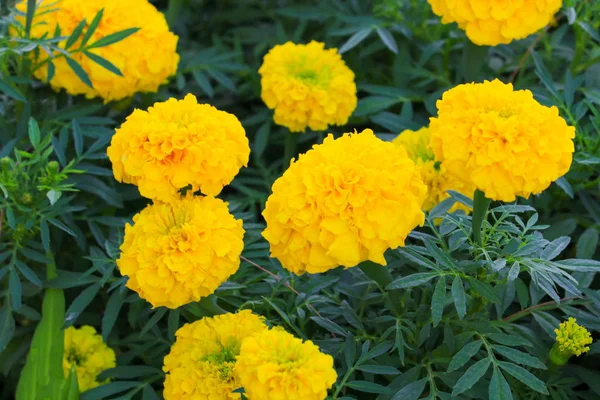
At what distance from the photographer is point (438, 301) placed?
1.09m

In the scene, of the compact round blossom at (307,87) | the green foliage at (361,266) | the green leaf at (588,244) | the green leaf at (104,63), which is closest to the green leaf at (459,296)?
the green foliage at (361,266)

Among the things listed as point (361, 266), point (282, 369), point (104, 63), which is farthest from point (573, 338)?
point (104, 63)

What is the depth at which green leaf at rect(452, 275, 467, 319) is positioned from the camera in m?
1.06

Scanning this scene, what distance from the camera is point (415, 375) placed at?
3.96ft

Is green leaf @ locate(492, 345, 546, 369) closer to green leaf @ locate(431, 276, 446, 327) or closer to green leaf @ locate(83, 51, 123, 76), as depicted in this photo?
green leaf @ locate(431, 276, 446, 327)

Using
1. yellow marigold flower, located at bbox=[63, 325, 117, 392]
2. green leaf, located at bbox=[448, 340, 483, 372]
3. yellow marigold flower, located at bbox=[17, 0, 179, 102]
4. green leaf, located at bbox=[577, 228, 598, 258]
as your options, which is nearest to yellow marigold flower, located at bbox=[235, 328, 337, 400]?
green leaf, located at bbox=[448, 340, 483, 372]

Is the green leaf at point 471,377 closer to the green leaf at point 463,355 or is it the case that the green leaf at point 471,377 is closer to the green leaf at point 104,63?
the green leaf at point 463,355

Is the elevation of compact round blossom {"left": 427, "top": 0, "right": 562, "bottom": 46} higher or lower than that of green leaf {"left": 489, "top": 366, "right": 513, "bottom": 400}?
higher

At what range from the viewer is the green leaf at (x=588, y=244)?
1476mm

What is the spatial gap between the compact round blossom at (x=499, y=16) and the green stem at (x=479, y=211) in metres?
0.48

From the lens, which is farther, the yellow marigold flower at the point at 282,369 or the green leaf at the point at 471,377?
the green leaf at the point at 471,377

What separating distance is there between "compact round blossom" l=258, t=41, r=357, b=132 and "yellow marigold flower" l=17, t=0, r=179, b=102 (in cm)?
24

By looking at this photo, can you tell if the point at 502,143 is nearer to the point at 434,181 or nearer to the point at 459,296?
the point at 459,296

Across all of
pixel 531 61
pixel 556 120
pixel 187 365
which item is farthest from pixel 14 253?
pixel 531 61
